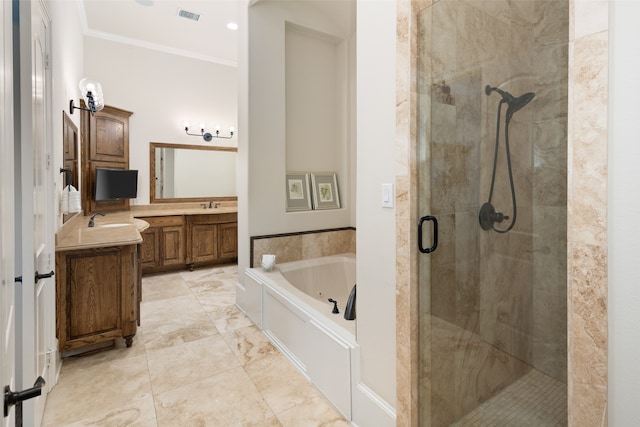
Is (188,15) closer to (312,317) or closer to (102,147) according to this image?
(102,147)

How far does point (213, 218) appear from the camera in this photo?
16.3ft

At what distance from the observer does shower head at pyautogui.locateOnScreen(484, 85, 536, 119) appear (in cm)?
124

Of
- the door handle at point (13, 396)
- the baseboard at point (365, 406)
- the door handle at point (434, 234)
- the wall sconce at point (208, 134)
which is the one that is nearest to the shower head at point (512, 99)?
the door handle at point (434, 234)

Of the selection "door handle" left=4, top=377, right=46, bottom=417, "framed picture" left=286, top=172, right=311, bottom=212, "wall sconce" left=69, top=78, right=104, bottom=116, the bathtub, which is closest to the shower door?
the bathtub

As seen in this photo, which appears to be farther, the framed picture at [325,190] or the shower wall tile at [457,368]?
the framed picture at [325,190]

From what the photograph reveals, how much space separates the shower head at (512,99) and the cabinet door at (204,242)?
4.32m

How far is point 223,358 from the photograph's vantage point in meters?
2.46

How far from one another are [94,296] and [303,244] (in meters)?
1.79

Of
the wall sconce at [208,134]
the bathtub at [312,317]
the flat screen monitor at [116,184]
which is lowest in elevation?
the bathtub at [312,317]

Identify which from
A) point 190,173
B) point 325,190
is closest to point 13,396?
point 325,190

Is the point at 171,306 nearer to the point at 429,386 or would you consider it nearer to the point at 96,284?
the point at 96,284

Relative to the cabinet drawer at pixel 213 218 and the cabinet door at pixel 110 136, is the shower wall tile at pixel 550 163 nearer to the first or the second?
the cabinet drawer at pixel 213 218

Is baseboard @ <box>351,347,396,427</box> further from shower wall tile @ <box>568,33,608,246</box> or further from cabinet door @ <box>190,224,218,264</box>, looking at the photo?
cabinet door @ <box>190,224,218,264</box>

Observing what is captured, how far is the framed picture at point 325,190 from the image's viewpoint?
363 cm
